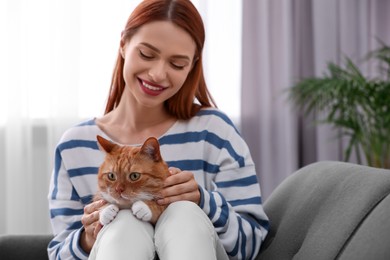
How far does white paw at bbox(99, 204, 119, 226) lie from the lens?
4.32ft

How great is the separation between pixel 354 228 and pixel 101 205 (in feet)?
1.76

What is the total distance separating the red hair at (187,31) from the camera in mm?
1589

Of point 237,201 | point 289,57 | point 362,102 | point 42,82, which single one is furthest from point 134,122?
point 289,57

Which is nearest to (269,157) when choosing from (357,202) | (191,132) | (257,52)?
(257,52)

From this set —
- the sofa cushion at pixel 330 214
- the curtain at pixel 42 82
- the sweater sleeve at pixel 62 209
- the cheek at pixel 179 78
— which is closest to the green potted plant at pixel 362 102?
the curtain at pixel 42 82

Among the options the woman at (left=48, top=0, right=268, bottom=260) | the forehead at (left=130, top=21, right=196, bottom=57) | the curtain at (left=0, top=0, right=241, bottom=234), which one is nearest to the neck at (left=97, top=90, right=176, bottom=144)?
the woman at (left=48, top=0, right=268, bottom=260)

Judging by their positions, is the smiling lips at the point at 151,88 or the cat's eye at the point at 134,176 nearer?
the cat's eye at the point at 134,176

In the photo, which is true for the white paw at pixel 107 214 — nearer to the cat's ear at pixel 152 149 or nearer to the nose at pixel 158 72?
the cat's ear at pixel 152 149

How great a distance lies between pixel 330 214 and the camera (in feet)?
4.87

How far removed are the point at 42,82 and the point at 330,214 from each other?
212 centimetres

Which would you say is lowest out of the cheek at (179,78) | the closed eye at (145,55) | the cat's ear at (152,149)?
the cat's ear at (152,149)

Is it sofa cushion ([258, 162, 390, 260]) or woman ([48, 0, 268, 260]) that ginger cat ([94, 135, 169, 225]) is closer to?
woman ([48, 0, 268, 260])

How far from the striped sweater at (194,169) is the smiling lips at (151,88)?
0.15 metres

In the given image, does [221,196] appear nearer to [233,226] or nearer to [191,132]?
[233,226]
